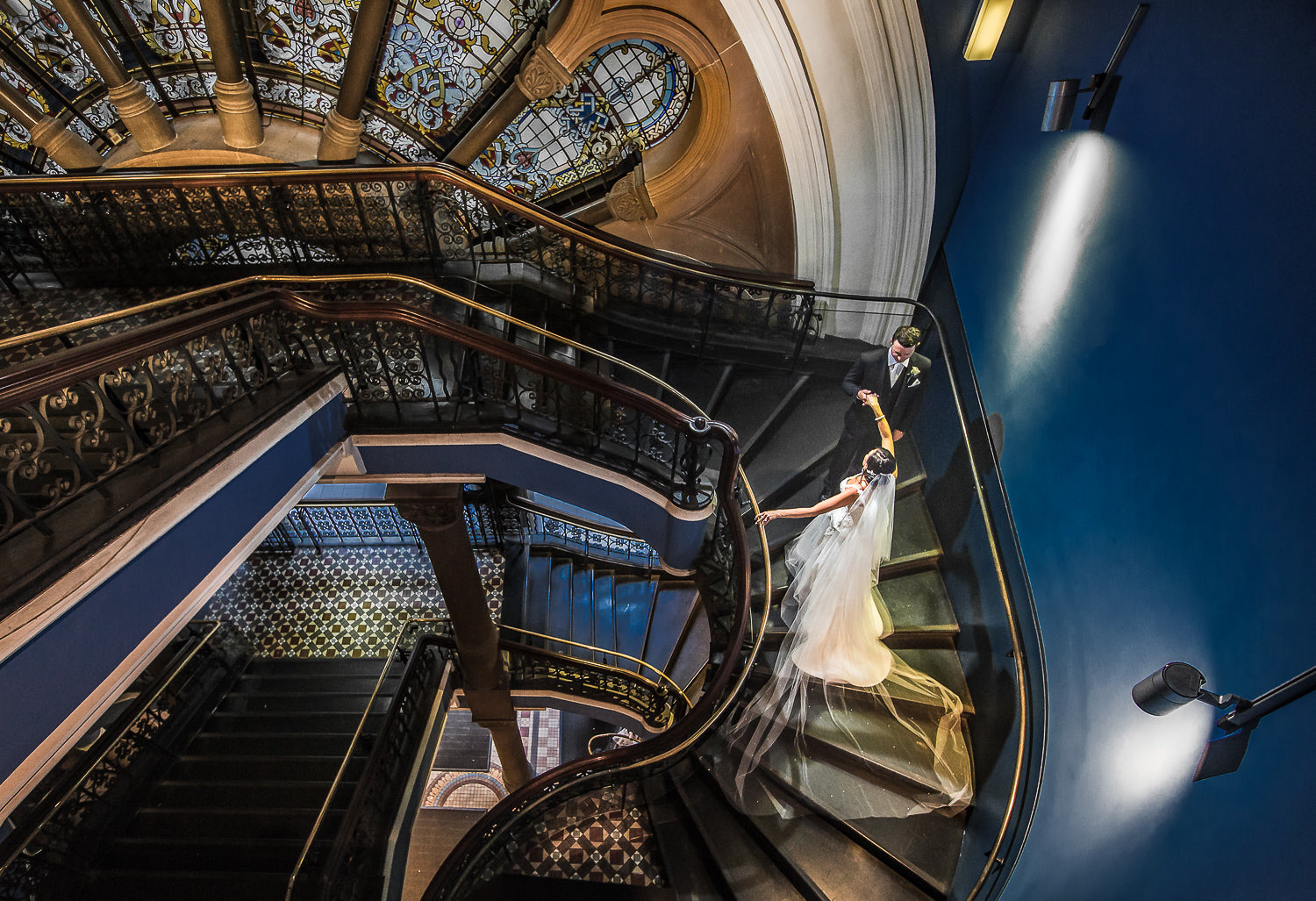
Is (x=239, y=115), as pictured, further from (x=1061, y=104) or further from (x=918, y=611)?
(x=918, y=611)

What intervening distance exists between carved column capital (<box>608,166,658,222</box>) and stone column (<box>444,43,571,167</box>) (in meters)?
1.13

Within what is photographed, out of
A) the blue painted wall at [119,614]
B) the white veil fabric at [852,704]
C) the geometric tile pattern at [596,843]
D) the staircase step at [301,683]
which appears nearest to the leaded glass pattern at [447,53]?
the blue painted wall at [119,614]

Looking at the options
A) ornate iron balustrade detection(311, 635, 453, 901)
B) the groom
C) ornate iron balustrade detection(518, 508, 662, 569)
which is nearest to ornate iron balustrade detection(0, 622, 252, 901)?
ornate iron balustrade detection(311, 635, 453, 901)

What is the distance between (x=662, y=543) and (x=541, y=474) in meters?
1.04

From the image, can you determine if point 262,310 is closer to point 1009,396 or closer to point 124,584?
point 124,584

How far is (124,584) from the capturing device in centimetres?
234

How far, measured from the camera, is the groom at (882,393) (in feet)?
11.8

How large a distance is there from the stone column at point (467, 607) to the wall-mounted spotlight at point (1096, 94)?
4.21 m

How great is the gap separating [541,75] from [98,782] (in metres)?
6.97

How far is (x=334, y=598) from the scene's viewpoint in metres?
7.92

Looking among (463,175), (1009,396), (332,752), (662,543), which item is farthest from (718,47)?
(332,752)

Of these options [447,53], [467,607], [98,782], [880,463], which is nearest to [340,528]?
[98,782]

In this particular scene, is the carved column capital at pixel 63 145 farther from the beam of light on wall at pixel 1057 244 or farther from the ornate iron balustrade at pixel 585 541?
the beam of light on wall at pixel 1057 244

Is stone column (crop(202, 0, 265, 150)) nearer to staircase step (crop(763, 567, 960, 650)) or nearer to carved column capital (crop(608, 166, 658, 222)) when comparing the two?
carved column capital (crop(608, 166, 658, 222))
